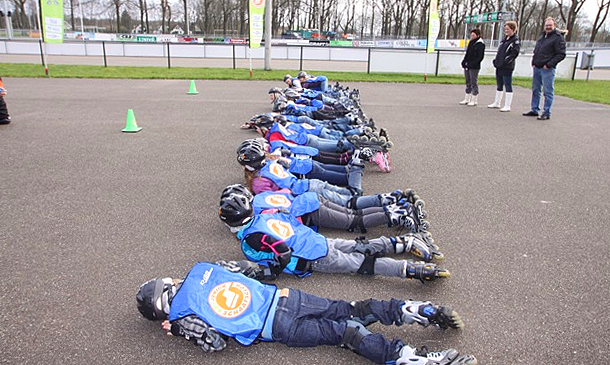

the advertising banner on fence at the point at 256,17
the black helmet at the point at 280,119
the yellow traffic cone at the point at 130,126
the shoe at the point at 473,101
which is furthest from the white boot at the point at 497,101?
the advertising banner on fence at the point at 256,17

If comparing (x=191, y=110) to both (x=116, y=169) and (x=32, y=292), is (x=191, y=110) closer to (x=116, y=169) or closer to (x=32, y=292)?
(x=116, y=169)

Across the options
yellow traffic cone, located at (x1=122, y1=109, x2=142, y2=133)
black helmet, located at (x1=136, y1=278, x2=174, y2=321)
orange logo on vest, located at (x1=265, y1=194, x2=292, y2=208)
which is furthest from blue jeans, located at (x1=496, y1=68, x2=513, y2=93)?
black helmet, located at (x1=136, y1=278, x2=174, y2=321)

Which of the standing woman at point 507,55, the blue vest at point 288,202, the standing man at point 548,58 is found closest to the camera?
the blue vest at point 288,202

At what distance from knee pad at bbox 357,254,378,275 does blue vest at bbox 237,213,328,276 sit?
327 mm

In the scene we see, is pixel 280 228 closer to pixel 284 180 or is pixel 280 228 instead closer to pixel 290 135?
pixel 284 180

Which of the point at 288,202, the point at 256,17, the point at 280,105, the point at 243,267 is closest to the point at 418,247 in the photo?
the point at 288,202

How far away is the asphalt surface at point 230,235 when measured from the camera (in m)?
A: 2.93

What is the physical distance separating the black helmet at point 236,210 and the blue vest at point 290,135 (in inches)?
115

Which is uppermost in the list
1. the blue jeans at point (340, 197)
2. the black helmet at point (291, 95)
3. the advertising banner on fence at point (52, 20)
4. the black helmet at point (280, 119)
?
the advertising banner on fence at point (52, 20)

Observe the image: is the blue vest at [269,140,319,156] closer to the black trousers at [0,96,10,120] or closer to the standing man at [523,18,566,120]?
the black trousers at [0,96,10,120]

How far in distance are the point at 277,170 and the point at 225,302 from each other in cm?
226

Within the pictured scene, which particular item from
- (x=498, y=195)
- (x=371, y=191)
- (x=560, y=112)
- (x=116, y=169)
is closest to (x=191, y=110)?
(x=116, y=169)

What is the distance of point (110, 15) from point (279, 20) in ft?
93.6

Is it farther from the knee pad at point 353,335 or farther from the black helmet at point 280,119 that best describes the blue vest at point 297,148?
the knee pad at point 353,335
